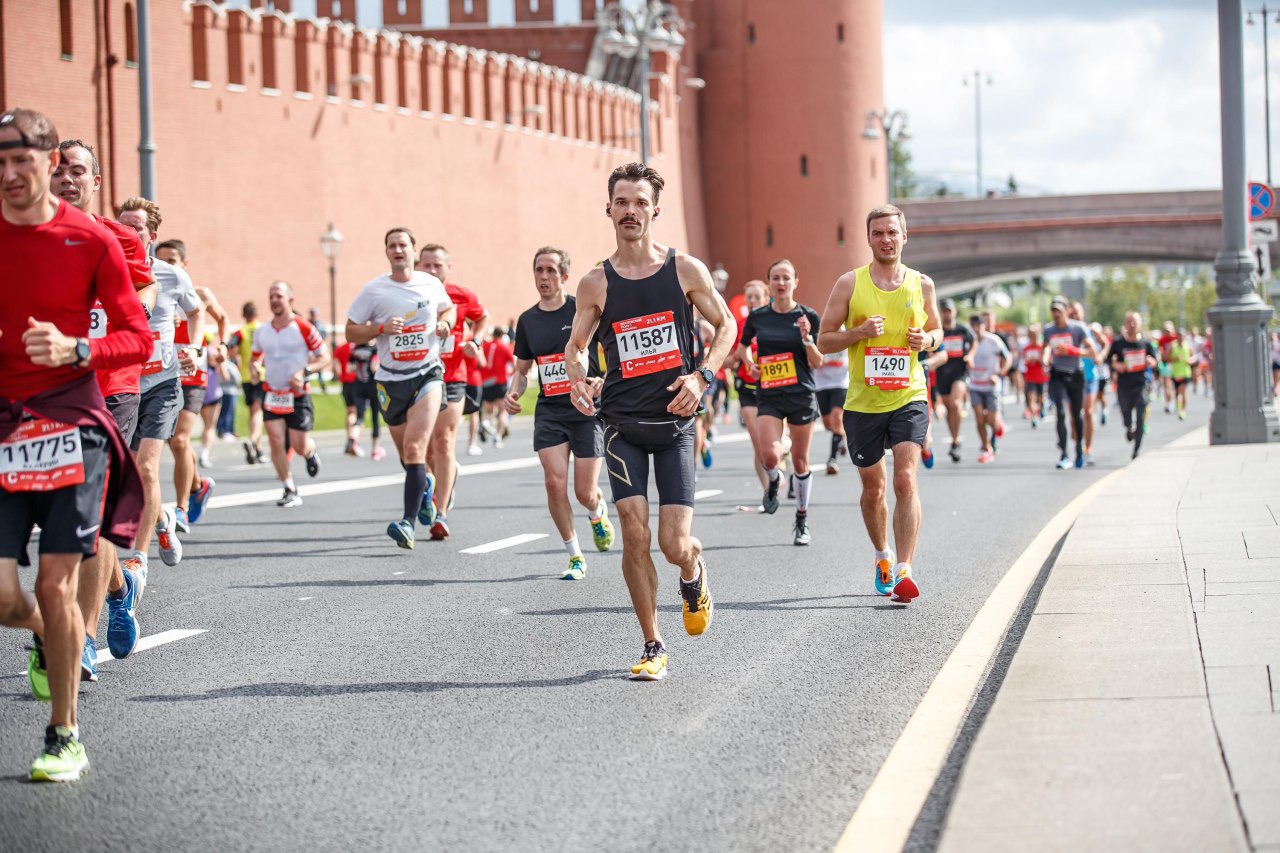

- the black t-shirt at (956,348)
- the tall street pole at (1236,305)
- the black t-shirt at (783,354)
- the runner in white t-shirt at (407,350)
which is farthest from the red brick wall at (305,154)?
the runner in white t-shirt at (407,350)

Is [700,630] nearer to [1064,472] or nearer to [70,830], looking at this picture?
[70,830]

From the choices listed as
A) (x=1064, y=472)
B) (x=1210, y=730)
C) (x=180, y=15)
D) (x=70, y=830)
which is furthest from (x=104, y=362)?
(x=180, y=15)

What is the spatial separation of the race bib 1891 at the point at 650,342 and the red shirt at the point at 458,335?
5336 millimetres

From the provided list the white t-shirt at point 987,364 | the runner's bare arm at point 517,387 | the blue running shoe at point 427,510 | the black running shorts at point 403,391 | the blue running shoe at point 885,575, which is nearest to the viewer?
the blue running shoe at point 885,575

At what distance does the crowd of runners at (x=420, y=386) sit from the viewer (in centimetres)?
520

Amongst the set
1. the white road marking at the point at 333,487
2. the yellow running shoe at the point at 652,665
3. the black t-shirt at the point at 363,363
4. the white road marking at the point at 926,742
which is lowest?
the white road marking at the point at 926,742

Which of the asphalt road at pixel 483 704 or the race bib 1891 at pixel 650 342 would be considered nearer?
the asphalt road at pixel 483 704

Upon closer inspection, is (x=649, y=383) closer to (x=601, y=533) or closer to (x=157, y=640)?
(x=157, y=640)

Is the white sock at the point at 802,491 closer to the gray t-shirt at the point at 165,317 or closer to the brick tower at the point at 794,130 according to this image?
the gray t-shirt at the point at 165,317

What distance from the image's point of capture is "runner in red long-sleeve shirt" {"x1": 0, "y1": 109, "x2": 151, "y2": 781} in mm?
5117

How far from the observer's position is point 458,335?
12.9 m

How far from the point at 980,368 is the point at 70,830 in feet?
61.1

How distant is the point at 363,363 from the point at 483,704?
17.8 metres

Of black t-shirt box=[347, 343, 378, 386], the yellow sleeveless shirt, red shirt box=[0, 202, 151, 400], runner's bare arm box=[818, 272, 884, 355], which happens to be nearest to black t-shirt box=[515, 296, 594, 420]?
runner's bare arm box=[818, 272, 884, 355]
